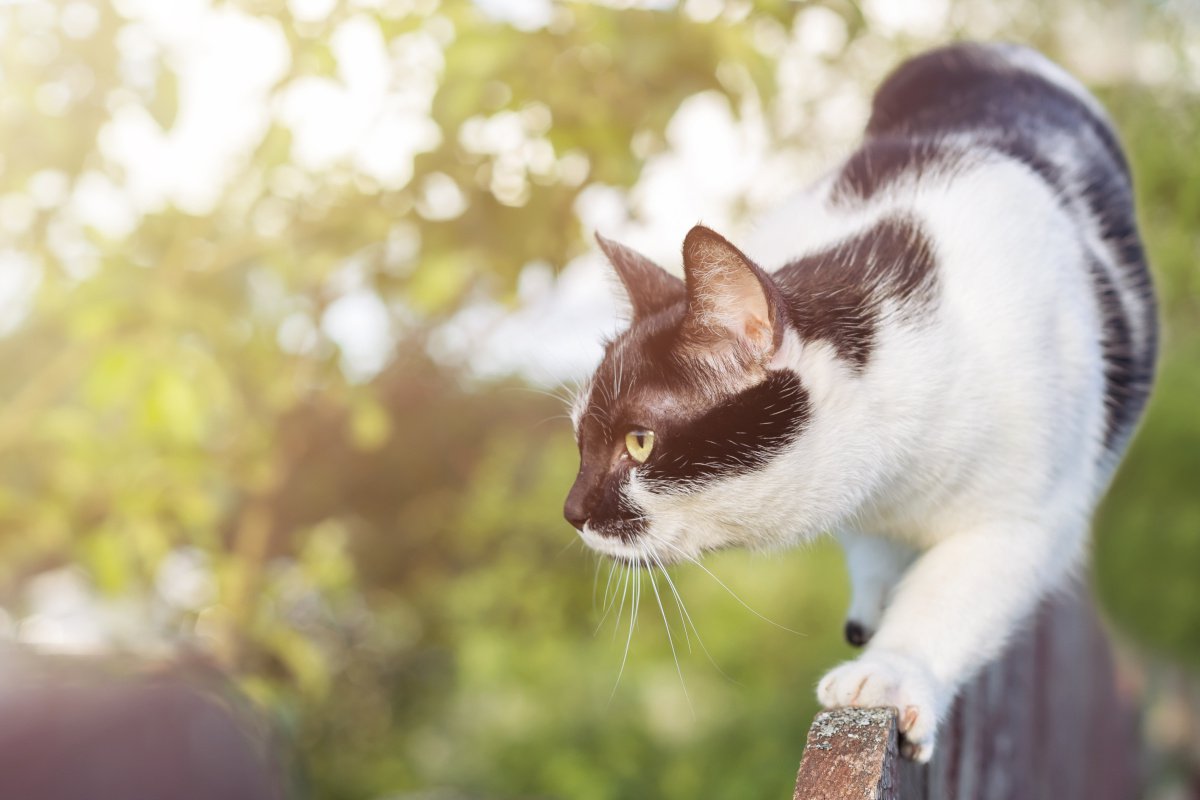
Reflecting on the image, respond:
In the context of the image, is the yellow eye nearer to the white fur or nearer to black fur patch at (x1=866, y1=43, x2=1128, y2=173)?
the white fur

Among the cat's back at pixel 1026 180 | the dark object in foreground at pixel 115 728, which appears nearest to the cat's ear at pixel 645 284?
the cat's back at pixel 1026 180

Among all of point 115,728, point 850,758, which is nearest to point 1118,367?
point 850,758

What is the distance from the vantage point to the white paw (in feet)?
2.63

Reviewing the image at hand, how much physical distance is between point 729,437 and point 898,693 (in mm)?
231

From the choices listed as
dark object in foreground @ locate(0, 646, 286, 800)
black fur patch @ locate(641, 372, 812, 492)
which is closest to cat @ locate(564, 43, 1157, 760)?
black fur patch @ locate(641, 372, 812, 492)

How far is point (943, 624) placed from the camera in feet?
2.91

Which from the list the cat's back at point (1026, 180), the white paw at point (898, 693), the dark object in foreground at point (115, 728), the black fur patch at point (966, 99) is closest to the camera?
the white paw at point (898, 693)

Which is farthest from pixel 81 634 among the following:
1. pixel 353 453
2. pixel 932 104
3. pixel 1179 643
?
pixel 1179 643

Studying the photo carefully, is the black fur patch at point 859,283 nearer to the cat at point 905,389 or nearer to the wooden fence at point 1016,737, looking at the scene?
the cat at point 905,389

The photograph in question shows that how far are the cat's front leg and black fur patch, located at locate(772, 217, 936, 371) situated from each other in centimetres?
20

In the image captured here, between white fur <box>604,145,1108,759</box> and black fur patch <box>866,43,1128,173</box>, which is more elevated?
black fur patch <box>866,43,1128,173</box>

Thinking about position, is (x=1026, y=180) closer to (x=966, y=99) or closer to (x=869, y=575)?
(x=966, y=99)

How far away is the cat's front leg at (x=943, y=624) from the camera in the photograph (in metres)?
0.81

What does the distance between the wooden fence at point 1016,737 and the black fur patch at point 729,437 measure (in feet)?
0.64
